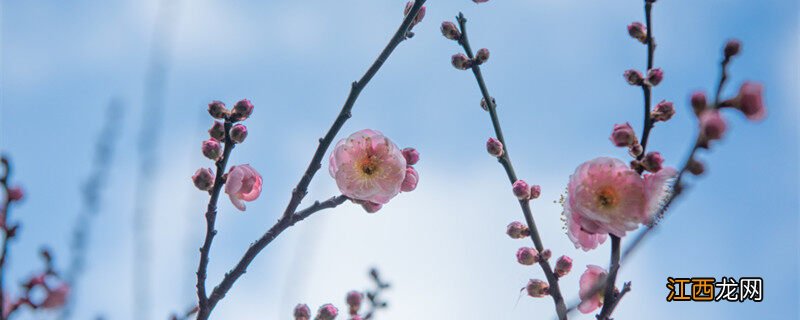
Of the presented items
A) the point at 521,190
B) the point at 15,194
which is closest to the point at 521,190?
the point at 521,190

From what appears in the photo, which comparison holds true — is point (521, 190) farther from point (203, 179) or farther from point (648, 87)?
point (203, 179)

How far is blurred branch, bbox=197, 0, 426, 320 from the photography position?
1.68 meters

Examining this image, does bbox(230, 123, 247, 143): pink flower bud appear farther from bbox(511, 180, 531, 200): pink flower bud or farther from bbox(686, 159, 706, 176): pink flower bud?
bbox(686, 159, 706, 176): pink flower bud

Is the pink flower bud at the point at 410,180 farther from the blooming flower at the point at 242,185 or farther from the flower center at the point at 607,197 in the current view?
the flower center at the point at 607,197

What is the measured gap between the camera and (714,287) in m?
2.35

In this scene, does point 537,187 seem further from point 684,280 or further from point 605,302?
point 684,280

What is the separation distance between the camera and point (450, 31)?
229cm

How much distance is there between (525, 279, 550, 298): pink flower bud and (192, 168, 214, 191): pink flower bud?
3.11ft

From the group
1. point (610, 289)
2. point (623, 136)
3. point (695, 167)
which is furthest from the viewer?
point (623, 136)

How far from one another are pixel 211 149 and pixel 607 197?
1.03 metres

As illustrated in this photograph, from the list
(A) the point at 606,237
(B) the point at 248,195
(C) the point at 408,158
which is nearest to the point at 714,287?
(A) the point at 606,237

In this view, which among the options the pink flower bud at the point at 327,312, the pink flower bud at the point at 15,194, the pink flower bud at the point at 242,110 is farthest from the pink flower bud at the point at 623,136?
the pink flower bud at the point at 15,194

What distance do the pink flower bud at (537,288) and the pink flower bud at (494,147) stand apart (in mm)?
387

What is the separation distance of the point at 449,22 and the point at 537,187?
628 millimetres
